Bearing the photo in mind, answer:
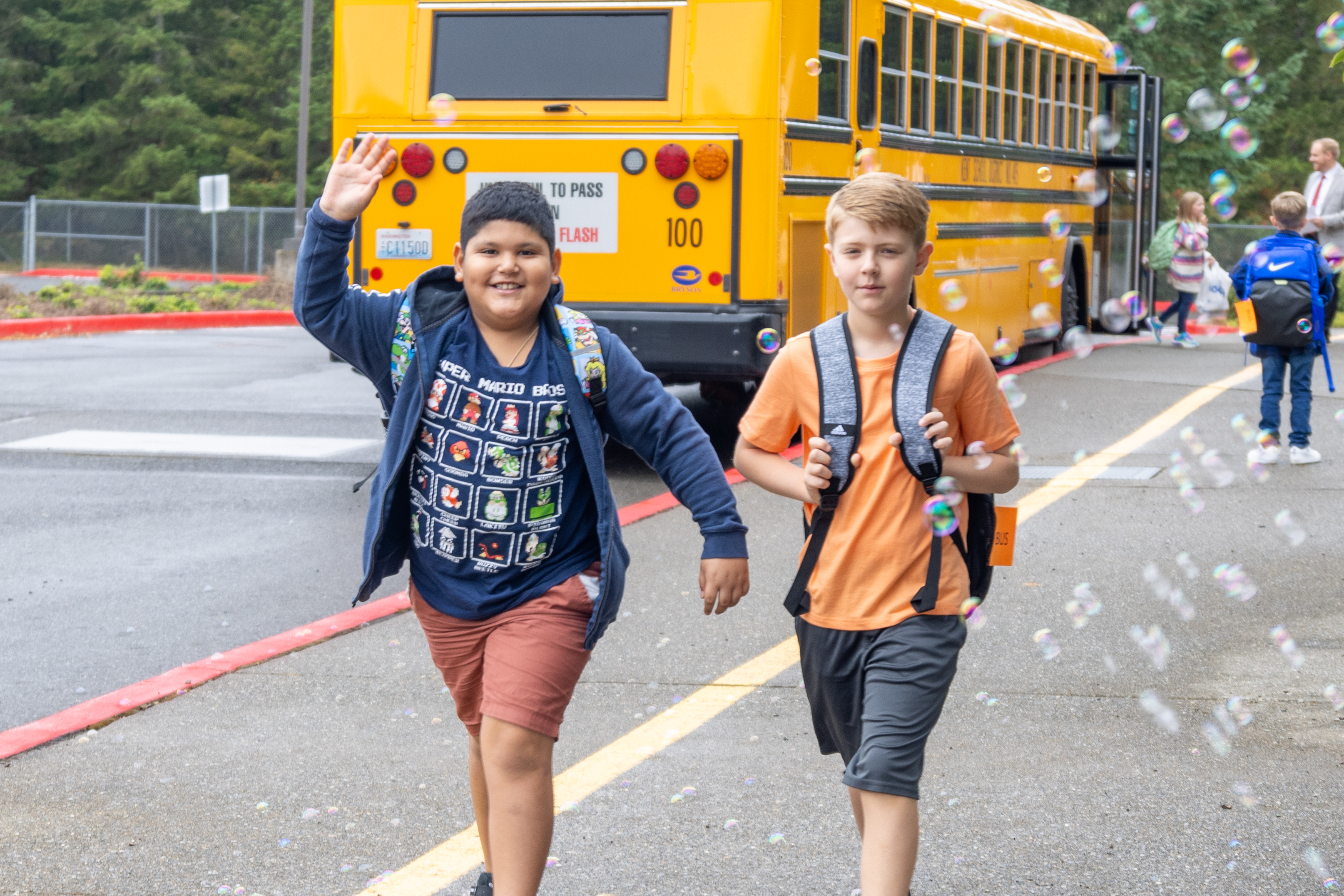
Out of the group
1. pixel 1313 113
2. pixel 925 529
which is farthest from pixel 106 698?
pixel 1313 113

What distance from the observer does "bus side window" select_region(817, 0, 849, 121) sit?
9.99m

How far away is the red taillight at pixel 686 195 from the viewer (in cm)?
951

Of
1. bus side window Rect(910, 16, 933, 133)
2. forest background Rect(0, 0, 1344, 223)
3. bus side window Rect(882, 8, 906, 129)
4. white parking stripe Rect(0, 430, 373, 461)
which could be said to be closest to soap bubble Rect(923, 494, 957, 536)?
white parking stripe Rect(0, 430, 373, 461)

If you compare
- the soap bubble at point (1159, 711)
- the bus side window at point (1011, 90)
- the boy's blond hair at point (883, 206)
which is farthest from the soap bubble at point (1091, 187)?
the boy's blond hair at point (883, 206)

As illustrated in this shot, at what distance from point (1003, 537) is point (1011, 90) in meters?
10.6

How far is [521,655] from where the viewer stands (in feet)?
11.1

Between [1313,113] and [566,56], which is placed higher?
[1313,113]

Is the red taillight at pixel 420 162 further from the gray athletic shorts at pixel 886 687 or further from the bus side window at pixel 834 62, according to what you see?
the gray athletic shorts at pixel 886 687

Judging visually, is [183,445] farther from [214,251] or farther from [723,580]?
[214,251]

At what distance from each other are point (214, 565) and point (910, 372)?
191 inches

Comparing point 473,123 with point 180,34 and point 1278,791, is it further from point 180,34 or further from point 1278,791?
point 180,34

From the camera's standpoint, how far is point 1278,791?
442 centimetres

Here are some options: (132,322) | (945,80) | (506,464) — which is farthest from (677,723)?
(132,322)

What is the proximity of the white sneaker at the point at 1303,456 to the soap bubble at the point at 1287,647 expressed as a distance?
3.99m
